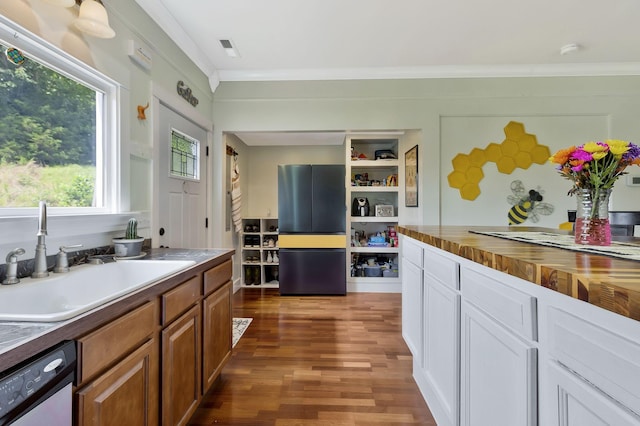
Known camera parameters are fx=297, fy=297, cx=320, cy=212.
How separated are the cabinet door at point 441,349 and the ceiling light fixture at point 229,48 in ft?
8.29

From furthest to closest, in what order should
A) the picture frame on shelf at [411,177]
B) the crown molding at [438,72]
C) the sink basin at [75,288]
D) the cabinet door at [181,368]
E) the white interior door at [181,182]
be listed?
the picture frame on shelf at [411,177] → the crown molding at [438,72] → the white interior door at [181,182] → the cabinet door at [181,368] → the sink basin at [75,288]

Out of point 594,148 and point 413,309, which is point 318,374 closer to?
point 413,309

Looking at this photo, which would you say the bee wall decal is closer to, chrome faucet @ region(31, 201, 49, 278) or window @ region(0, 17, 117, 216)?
window @ region(0, 17, 117, 216)

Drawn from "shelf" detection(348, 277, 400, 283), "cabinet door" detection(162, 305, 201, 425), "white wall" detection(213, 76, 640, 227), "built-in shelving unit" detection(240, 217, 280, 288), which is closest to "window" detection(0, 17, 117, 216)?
"cabinet door" detection(162, 305, 201, 425)

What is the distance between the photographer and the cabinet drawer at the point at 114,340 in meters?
0.80

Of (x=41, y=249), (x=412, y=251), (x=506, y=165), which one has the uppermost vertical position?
(x=506, y=165)

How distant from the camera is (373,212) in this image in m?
4.33

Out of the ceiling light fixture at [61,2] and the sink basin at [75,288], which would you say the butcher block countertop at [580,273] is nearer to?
the sink basin at [75,288]

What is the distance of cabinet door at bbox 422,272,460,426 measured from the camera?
1.25m

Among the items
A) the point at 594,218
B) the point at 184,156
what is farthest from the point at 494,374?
the point at 184,156

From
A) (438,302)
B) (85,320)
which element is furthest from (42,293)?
(438,302)

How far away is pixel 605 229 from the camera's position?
1089mm

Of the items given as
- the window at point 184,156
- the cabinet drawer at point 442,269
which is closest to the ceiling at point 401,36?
the window at point 184,156

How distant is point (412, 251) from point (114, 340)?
61.8 inches
